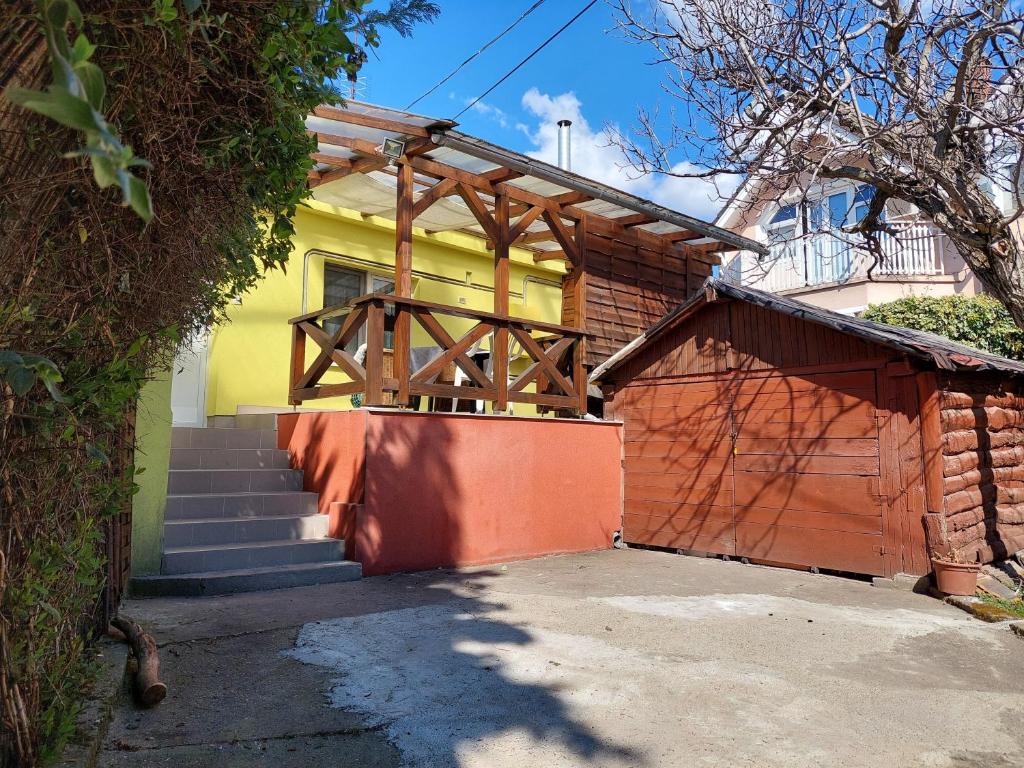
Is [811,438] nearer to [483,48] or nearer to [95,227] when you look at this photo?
[95,227]

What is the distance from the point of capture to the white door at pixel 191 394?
8.77 m

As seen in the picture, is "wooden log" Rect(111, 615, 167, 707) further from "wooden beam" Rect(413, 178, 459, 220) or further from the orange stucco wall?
"wooden beam" Rect(413, 178, 459, 220)

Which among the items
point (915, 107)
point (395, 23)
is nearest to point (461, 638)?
point (915, 107)

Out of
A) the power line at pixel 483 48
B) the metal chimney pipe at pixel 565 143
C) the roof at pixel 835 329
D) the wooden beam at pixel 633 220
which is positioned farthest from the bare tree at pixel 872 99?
the metal chimney pipe at pixel 565 143

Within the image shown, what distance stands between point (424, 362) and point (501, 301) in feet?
4.25

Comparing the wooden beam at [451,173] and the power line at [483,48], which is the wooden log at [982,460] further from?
the power line at [483,48]

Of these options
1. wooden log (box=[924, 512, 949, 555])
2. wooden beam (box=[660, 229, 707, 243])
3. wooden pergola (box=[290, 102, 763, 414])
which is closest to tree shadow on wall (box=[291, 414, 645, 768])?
wooden pergola (box=[290, 102, 763, 414])

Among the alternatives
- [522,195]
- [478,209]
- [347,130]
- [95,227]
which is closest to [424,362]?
[478,209]

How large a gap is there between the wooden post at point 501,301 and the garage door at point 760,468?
2068 millimetres

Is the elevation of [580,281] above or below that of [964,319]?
below

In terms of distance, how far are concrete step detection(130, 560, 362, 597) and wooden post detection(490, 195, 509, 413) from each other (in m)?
2.63

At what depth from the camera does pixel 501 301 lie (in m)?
8.44

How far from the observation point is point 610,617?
5.48m

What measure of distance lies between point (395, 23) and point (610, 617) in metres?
11.4
